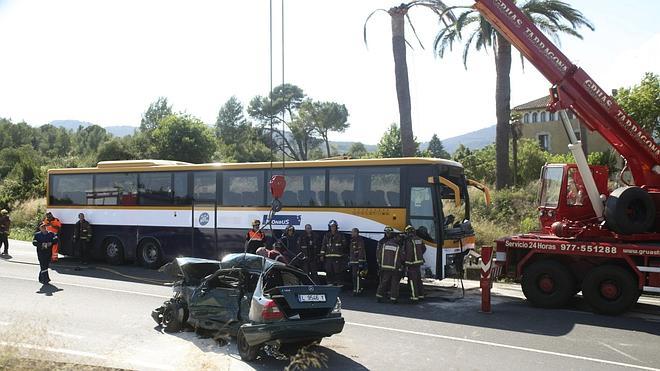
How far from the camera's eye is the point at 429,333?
9867 millimetres

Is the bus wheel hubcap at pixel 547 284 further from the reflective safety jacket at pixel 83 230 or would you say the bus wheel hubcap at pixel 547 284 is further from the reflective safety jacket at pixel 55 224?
the reflective safety jacket at pixel 55 224

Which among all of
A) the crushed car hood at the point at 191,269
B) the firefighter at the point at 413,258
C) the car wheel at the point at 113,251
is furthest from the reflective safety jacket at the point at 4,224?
the firefighter at the point at 413,258

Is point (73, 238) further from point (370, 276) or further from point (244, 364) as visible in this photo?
point (244, 364)

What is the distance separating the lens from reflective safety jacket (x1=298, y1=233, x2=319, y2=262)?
47.8 feet

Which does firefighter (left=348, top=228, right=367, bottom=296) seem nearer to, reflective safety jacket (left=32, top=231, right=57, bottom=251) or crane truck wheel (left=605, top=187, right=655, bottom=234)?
crane truck wheel (left=605, top=187, right=655, bottom=234)

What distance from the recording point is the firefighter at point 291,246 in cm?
1463

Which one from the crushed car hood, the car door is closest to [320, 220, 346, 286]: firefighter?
the crushed car hood

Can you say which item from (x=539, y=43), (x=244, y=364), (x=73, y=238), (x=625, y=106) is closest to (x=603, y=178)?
(x=539, y=43)

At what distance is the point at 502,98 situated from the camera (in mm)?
25188

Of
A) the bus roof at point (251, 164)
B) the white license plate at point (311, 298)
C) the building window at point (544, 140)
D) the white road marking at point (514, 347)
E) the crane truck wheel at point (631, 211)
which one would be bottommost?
the white road marking at point (514, 347)

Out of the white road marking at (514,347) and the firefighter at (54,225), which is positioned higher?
the firefighter at (54,225)

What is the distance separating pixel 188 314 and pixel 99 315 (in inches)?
90.1

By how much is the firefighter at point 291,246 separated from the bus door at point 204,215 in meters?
2.75

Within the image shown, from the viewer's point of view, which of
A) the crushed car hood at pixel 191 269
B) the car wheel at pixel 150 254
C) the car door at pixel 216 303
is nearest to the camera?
the car door at pixel 216 303
